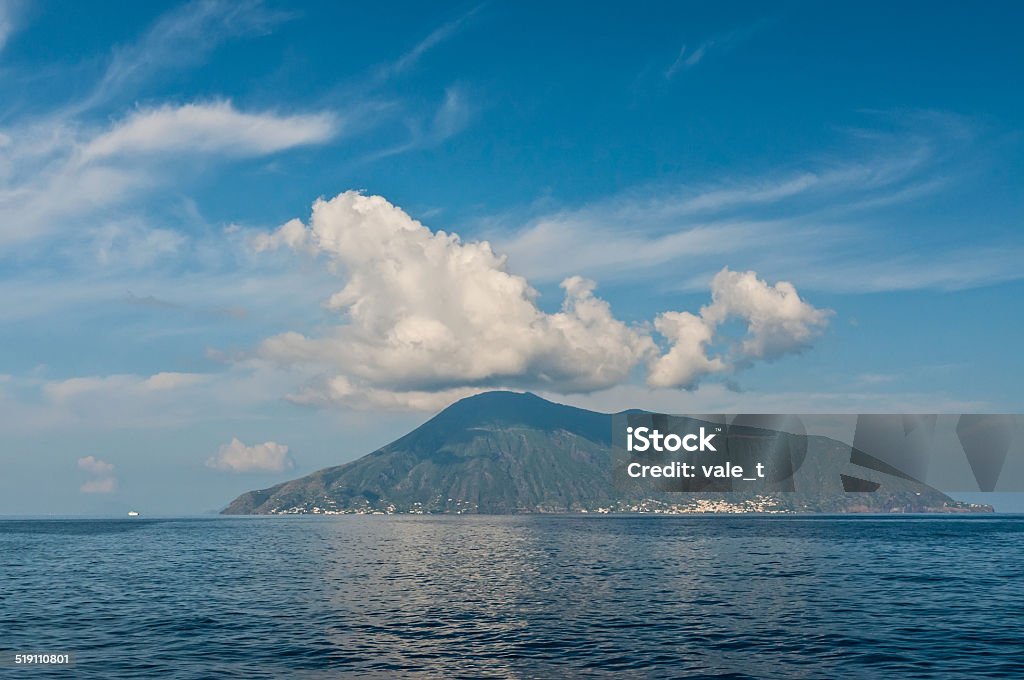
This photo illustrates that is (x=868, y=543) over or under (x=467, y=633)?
under

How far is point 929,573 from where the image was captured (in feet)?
312

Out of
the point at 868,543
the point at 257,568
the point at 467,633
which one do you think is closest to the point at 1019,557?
the point at 868,543

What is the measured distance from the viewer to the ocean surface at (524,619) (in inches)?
1729

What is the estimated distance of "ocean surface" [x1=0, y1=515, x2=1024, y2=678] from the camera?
43.9 meters

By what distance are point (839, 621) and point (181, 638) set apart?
1889 inches

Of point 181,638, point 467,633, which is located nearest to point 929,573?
point 467,633

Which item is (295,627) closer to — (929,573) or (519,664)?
(519,664)

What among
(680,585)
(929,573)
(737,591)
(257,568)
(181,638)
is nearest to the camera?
(181,638)

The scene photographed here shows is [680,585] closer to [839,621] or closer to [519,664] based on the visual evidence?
[839,621]

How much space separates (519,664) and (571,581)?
45.0 m

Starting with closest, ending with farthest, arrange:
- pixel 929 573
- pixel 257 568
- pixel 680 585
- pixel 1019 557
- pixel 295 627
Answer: pixel 295 627 < pixel 680 585 < pixel 929 573 < pixel 257 568 < pixel 1019 557

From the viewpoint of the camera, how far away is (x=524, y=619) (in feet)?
199

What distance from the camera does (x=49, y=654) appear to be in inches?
1854

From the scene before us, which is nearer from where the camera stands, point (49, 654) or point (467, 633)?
point (49, 654)
